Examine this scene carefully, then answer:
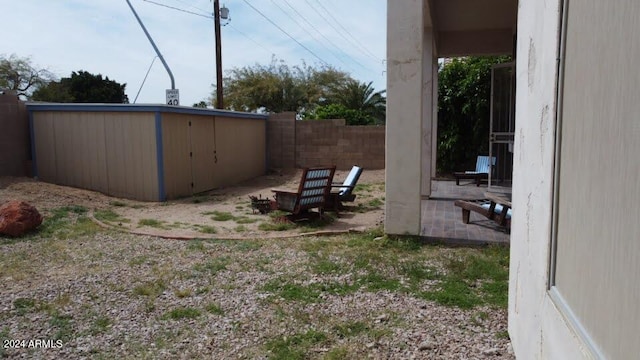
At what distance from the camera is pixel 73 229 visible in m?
7.52

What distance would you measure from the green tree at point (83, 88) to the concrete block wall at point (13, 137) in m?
21.0

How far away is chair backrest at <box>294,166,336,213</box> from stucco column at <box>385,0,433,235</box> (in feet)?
6.14

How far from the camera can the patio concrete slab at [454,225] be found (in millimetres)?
6402

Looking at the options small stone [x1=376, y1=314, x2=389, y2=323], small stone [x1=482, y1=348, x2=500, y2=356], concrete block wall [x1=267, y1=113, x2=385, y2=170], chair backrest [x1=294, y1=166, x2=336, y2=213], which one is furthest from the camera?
concrete block wall [x1=267, y1=113, x2=385, y2=170]

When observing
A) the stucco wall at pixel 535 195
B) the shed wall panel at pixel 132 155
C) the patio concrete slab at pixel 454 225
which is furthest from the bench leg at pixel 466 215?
the shed wall panel at pixel 132 155

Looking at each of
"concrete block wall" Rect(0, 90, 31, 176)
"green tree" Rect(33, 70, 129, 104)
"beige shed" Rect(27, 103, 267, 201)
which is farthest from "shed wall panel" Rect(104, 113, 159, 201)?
"green tree" Rect(33, 70, 129, 104)

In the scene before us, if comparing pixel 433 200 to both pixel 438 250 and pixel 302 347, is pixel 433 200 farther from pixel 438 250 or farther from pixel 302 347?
pixel 302 347

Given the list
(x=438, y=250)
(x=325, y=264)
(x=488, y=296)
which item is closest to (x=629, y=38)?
(x=488, y=296)

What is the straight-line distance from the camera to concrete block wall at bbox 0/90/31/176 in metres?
11.2

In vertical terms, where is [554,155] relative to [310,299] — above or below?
above

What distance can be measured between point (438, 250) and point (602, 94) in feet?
15.1

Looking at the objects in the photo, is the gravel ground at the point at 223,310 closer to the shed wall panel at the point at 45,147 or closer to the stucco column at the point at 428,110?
the stucco column at the point at 428,110

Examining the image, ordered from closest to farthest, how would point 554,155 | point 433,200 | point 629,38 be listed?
point 629,38 → point 554,155 → point 433,200

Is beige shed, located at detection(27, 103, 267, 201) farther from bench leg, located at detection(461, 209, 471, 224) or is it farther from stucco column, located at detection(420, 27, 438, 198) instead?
bench leg, located at detection(461, 209, 471, 224)
